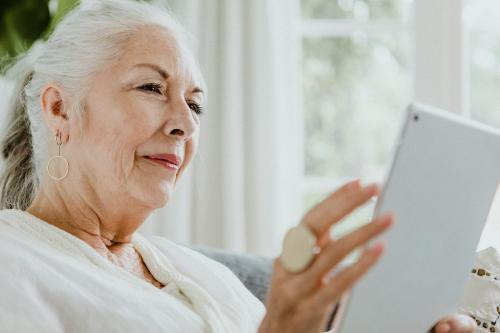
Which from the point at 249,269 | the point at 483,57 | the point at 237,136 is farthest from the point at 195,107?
the point at 483,57

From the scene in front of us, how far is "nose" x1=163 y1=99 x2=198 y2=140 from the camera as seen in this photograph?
139cm

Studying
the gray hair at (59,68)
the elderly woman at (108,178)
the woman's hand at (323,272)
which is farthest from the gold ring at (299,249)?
the gray hair at (59,68)

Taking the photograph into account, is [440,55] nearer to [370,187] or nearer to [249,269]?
[249,269]

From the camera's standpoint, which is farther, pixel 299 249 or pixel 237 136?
pixel 237 136

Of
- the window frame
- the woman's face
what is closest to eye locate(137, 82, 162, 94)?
the woman's face

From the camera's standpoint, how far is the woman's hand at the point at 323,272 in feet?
2.69

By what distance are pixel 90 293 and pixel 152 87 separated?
439 mm

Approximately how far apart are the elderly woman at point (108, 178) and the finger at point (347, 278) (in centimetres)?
37

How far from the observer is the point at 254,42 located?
9.33 ft

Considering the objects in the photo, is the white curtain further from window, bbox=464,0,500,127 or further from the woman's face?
the woman's face

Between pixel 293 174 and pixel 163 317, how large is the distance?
72.0 inches

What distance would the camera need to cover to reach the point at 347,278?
0.83 meters

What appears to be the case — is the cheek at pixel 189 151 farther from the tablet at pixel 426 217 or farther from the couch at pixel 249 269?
the tablet at pixel 426 217

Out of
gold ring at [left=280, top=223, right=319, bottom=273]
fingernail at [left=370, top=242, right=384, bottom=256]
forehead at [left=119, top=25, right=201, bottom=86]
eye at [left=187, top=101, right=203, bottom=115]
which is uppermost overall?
forehead at [left=119, top=25, right=201, bottom=86]
